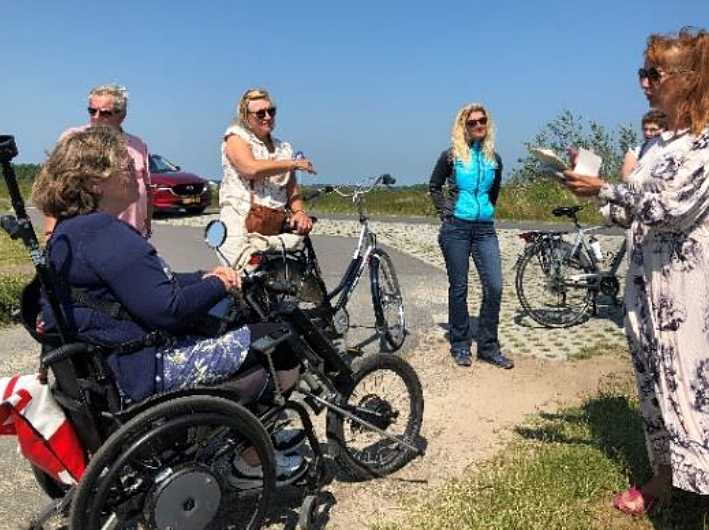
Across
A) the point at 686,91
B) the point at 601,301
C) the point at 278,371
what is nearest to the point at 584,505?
the point at 278,371

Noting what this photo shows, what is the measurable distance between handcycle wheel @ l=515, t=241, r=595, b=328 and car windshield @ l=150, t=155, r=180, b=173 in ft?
47.0

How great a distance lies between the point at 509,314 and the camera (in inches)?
311

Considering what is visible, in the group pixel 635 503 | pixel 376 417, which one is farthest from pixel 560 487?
pixel 376 417

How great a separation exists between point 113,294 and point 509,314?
230 inches

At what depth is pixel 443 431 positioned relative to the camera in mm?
4625

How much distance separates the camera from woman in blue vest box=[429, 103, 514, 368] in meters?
5.74

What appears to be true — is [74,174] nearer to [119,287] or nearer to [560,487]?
[119,287]

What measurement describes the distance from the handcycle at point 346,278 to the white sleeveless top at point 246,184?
367 millimetres

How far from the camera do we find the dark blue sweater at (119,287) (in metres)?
2.61

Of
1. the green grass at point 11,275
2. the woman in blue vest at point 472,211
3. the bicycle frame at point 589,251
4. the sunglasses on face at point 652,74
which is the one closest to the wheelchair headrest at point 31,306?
the sunglasses on face at point 652,74

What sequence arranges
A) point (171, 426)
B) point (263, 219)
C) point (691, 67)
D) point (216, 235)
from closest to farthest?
point (171, 426), point (691, 67), point (216, 235), point (263, 219)

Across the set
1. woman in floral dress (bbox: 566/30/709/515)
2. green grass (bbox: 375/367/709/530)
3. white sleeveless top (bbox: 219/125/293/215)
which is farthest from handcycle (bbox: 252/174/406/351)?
woman in floral dress (bbox: 566/30/709/515)

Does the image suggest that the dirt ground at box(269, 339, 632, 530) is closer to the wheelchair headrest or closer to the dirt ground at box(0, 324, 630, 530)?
the dirt ground at box(0, 324, 630, 530)

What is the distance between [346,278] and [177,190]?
1400cm
